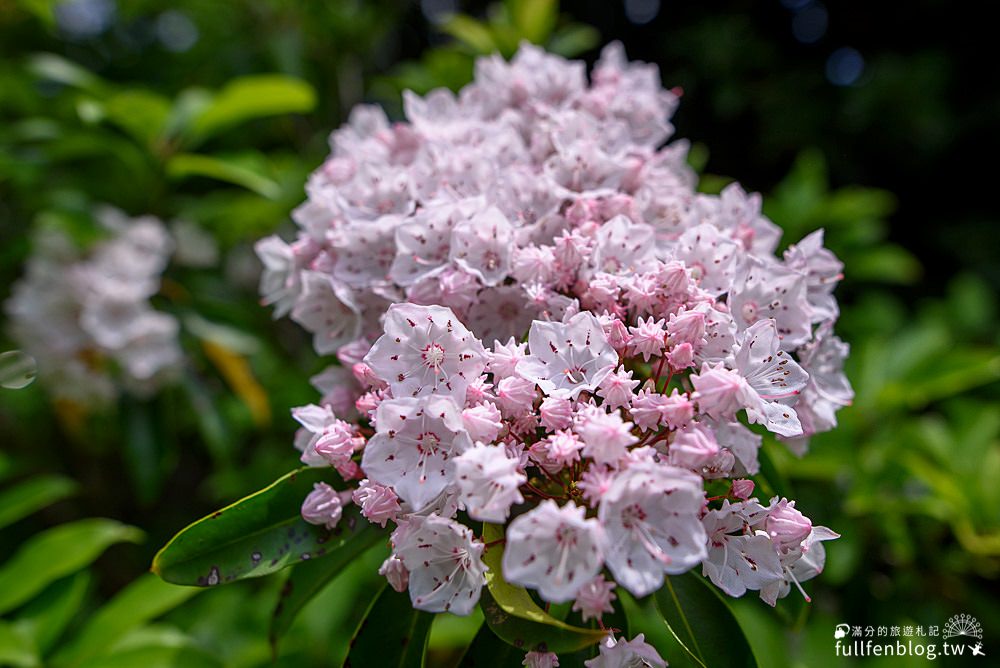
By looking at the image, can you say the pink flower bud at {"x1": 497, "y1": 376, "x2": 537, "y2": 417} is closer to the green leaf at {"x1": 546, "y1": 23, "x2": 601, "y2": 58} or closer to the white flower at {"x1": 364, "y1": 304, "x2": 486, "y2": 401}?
the white flower at {"x1": 364, "y1": 304, "x2": 486, "y2": 401}

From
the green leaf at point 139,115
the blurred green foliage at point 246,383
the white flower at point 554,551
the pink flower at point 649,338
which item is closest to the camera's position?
the white flower at point 554,551

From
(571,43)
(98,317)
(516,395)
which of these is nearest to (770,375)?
(516,395)

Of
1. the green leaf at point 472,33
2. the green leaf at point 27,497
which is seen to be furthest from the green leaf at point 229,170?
the green leaf at point 27,497

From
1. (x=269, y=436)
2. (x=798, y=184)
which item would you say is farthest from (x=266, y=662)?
(x=798, y=184)

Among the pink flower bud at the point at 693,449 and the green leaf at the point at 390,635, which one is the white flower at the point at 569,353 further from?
the green leaf at the point at 390,635

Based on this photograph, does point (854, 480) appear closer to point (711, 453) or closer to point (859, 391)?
point (859, 391)

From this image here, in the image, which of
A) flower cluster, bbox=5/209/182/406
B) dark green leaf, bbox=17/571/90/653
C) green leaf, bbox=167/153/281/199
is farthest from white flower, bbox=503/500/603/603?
flower cluster, bbox=5/209/182/406
